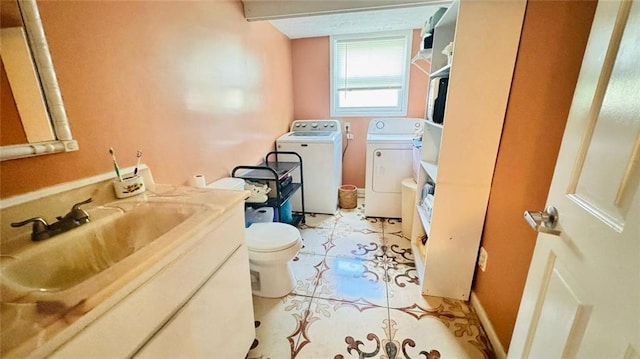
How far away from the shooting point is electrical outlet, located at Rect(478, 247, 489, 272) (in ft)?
4.91

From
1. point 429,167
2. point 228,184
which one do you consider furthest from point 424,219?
point 228,184

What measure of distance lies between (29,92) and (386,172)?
2491 millimetres

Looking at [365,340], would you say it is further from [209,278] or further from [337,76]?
[337,76]

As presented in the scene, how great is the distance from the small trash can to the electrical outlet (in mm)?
861

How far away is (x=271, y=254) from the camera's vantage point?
1589 mm

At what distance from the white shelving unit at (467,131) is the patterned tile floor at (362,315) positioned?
0.19 metres

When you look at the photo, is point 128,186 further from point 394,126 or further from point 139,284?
point 394,126

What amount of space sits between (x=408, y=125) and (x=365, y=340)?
2412 millimetres

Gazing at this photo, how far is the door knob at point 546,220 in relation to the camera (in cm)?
72

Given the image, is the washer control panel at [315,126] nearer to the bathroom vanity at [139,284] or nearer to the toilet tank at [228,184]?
the toilet tank at [228,184]

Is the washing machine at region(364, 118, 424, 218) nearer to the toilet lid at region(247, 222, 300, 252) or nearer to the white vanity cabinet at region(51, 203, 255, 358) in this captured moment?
the toilet lid at region(247, 222, 300, 252)

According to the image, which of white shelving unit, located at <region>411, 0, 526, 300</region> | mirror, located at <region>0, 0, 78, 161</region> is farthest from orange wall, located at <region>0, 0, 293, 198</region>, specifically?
white shelving unit, located at <region>411, 0, 526, 300</region>

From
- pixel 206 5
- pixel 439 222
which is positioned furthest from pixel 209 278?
pixel 206 5

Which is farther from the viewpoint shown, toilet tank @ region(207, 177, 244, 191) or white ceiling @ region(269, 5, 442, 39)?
white ceiling @ region(269, 5, 442, 39)
